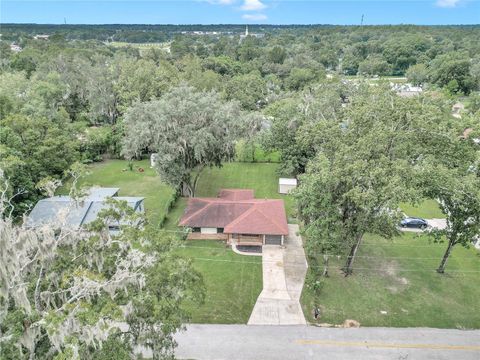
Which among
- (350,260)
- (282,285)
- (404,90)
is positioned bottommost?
(282,285)

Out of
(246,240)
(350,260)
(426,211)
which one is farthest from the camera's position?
(426,211)

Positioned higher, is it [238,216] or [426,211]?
[238,216]

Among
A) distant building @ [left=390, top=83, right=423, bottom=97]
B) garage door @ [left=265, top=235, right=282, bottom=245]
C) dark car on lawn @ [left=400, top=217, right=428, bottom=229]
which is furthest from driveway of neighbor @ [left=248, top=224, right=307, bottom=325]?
distant building @ [left=390, top=83, right=423, bottom=97]

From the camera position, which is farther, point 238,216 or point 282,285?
point 238,216

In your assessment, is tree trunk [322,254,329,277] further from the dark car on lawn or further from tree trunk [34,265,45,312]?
tree trunk [34,265,45,312]

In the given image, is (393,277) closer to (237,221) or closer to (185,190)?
(237,221)

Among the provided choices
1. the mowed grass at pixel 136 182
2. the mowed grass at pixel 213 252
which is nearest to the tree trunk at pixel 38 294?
the mowed grass at pixel 213 252

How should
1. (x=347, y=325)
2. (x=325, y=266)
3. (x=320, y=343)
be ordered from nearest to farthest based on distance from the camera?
(x=320, y=343) → (x=347, y=325) → (x=325, y=266)

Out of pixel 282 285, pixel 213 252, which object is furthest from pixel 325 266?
pixel 213 252
